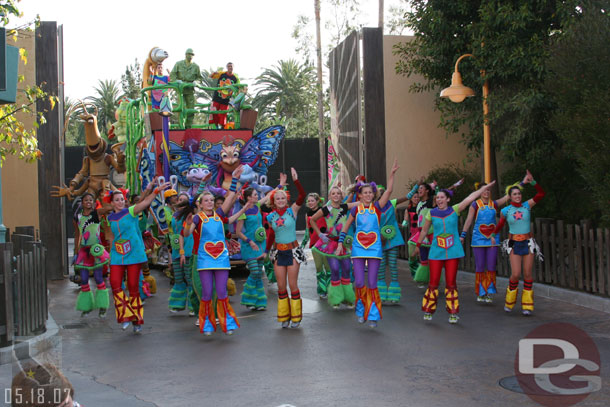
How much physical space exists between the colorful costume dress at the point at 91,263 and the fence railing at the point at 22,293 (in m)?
1.73

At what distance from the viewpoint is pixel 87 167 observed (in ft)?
57.3

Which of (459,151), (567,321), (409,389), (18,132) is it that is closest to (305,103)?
(459,151)

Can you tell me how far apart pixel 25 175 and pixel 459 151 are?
35.9 feet

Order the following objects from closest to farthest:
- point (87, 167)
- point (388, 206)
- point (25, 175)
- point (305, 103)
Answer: point (388, 206) → point (25, 175) → point (87, 167) → point (305, 103)

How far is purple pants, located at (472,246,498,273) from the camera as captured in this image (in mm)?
11258

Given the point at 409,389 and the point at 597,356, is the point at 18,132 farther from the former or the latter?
the point at 597,356

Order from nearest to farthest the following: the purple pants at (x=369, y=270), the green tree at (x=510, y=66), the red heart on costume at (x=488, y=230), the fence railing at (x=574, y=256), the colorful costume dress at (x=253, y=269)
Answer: the purple pants at (x=369, y=270) → the fence railing at (x=574, y=256) → the red heart on costume at (x=488, y=230) → the colorful costume dress at (x=253, y=269) → the green tree at (x=510, y=66)

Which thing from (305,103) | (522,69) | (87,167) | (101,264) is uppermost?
(305,103)

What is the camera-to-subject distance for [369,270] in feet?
31.0

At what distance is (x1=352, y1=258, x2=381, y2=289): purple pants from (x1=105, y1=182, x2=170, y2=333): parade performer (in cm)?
271

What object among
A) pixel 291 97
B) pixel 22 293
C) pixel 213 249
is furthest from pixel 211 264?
pixel 291 97

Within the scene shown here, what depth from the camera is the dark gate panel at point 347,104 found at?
20.6 meters

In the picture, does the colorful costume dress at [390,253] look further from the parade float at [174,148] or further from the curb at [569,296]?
the parade float at [174,148]

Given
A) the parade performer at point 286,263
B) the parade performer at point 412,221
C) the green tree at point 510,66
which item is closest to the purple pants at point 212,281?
the parade performer at point 286,263
